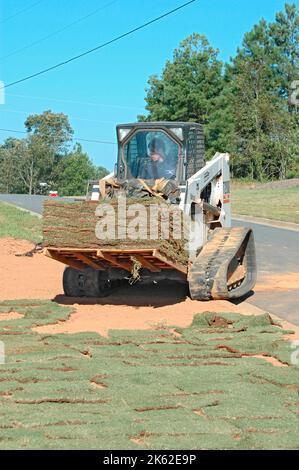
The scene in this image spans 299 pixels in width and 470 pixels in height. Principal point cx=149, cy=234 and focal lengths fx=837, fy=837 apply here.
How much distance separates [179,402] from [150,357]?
1947 mm

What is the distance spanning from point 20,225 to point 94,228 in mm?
15229

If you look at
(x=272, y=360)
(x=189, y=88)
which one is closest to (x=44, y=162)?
(x=189, y=88)

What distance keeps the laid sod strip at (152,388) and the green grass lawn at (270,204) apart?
19329 mm

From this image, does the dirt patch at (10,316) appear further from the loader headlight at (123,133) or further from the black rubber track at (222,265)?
the loader headlight at (123,133)

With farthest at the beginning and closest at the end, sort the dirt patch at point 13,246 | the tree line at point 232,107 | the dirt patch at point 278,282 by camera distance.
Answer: the tree line at point 232,107 < the dirt patch at point 13,246 < the dirt patch at point 278,282

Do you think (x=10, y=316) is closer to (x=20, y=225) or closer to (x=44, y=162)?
(x=20, y=225)

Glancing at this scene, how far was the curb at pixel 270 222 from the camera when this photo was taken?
92.5 ft

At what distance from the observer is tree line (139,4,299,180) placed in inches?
2562

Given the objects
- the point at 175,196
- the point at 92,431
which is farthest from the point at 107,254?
the point at 92,431

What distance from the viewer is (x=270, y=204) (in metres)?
39.2

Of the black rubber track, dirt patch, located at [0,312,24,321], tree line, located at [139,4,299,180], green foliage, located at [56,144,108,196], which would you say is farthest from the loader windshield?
green foliage, located at [56,144,108,196]

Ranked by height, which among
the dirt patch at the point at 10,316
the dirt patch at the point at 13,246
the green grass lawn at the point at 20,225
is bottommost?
the dirt patch at the point at 10,316

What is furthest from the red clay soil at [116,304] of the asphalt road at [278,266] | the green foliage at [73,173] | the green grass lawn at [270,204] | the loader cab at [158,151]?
the green foliage at [73,173]

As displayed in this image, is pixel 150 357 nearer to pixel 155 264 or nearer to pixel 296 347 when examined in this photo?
pixel 296 347
